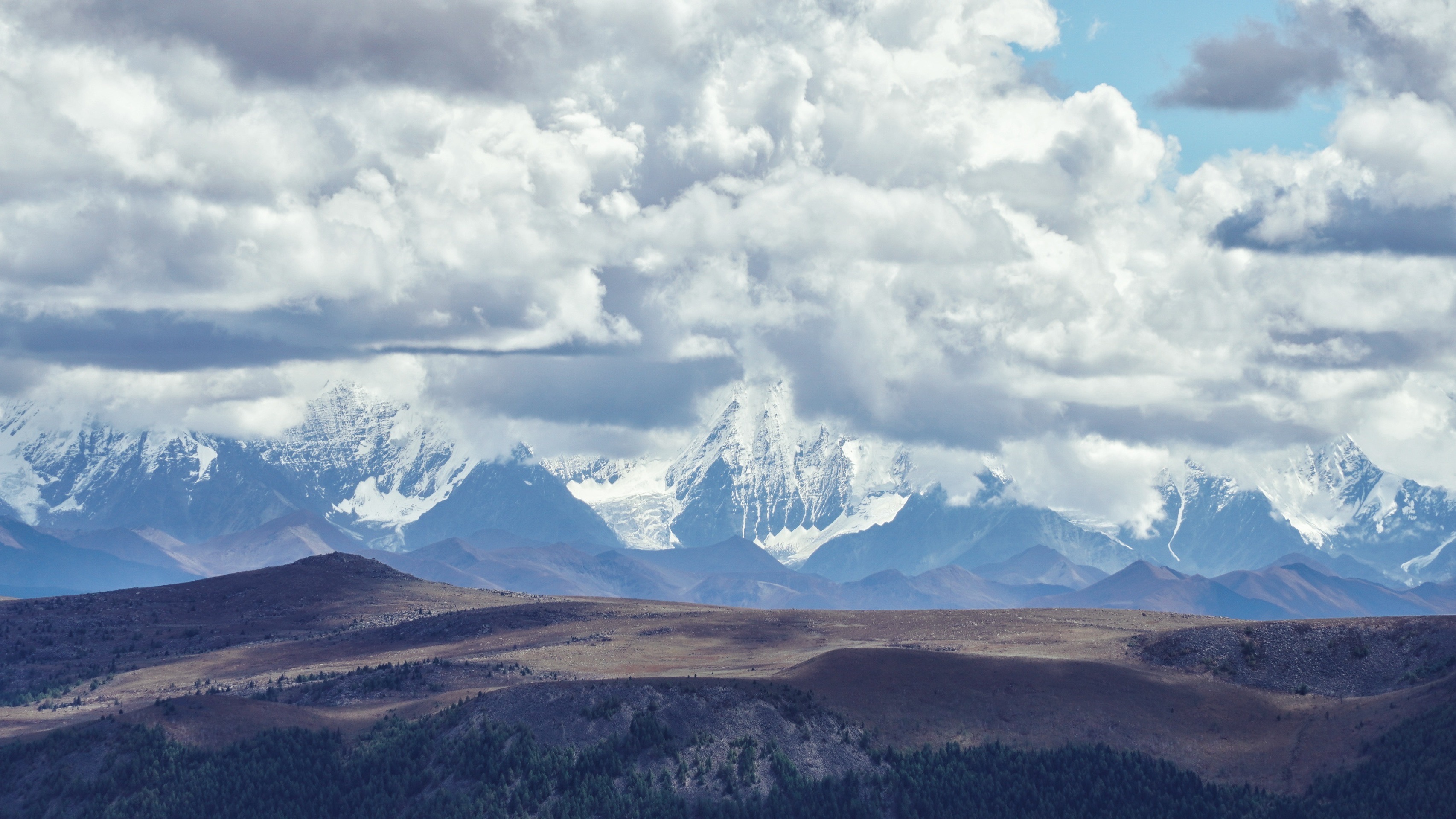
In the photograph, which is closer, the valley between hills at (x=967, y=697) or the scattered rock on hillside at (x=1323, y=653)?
the valley between hills at (x=967, y=697)

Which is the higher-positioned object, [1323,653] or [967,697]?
[1323,653]

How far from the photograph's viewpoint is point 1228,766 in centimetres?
11838

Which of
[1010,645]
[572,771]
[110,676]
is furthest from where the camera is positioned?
[110,676]

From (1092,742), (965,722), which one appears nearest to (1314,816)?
(1092,742)

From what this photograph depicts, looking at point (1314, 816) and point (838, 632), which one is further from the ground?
point (838, 632)

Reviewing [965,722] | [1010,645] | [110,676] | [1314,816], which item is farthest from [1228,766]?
[110,676]

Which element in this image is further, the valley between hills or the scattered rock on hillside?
the scattered rock on hillside

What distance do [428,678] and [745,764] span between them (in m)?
46.6

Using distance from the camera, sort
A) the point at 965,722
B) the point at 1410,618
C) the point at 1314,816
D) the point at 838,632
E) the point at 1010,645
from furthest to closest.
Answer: the point at 838,632 < the point at 1010,645 < the point at 1410,618 < the point at 965,722 < the point at 1314,816

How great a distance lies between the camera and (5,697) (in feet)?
570

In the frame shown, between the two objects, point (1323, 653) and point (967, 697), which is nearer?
point (967, 697)

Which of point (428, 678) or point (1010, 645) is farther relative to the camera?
point (1010, 645)

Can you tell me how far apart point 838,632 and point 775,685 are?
2560 inches

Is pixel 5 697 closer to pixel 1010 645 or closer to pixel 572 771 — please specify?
pixel 572 771
